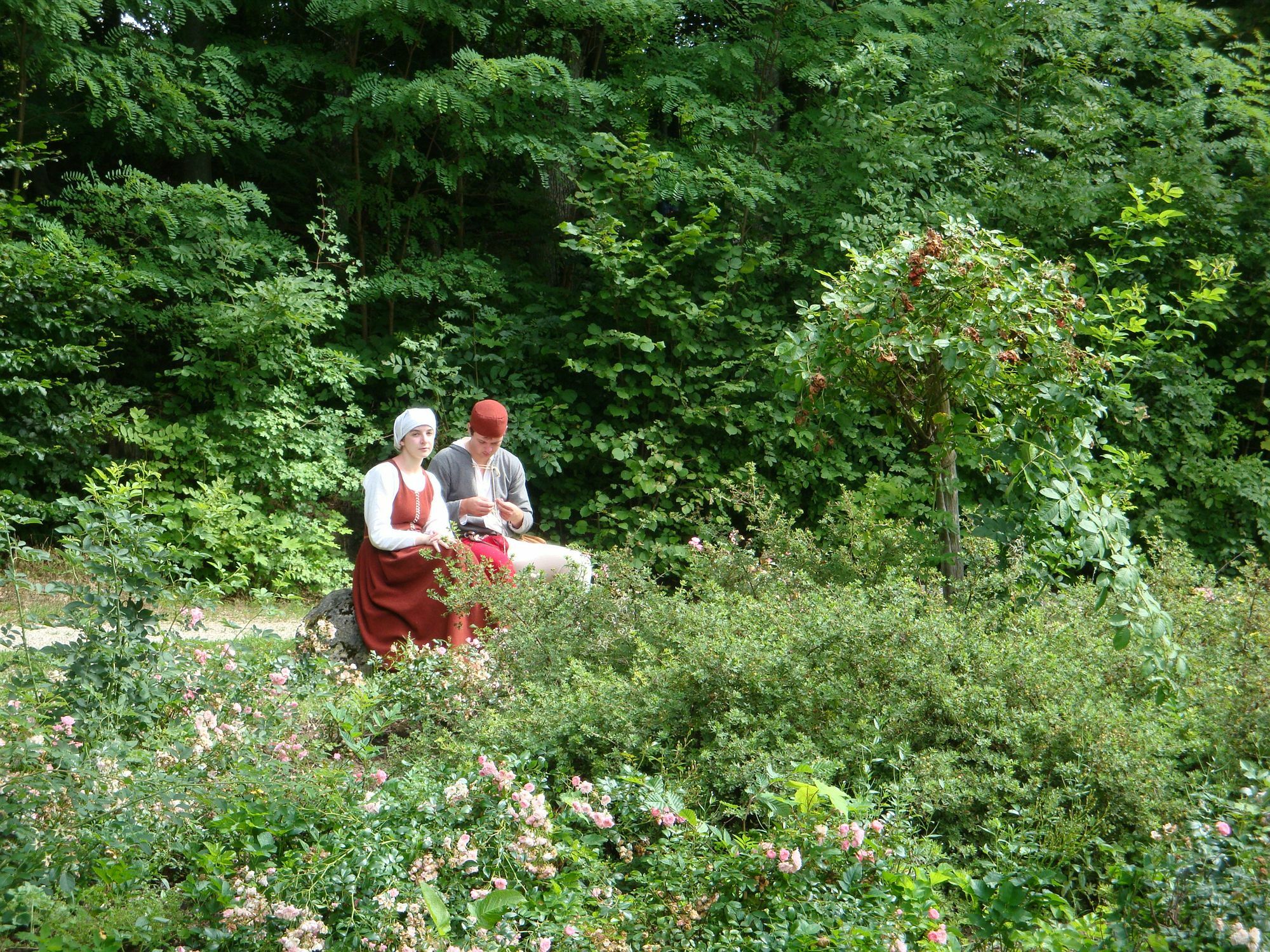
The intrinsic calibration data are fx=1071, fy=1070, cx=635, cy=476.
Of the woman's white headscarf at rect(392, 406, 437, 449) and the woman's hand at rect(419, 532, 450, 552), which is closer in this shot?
the woman's hand at rect(419, 532, 450, 552)

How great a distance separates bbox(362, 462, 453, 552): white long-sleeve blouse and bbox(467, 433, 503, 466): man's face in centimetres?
34

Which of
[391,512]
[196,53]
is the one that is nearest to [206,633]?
[391,512]

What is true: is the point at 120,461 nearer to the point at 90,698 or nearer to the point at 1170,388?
the point at 90,698

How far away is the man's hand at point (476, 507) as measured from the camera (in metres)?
5.57

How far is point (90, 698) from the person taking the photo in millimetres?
3102

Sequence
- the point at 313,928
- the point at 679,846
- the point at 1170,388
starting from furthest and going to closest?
the point at 1170,388 → the point at 679,846 → the point at 313,928

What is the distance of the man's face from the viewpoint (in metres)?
5.70

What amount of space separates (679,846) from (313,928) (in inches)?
35.6

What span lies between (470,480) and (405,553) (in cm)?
74

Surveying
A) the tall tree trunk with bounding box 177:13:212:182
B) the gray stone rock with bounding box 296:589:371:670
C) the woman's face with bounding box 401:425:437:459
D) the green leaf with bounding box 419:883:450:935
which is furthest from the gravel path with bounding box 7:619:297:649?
the tall tree trunk with bounding box 177:13:212:182

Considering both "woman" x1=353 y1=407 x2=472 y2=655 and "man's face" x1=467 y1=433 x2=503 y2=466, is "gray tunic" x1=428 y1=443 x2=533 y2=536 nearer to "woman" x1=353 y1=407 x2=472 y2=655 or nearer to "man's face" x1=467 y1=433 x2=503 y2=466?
"man's face" x1=467 y1=433 x2=503 y2=466

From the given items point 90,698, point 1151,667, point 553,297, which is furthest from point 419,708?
point 553,297

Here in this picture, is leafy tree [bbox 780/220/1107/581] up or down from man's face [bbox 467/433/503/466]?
up

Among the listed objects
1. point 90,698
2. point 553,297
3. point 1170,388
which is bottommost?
point 90,698
